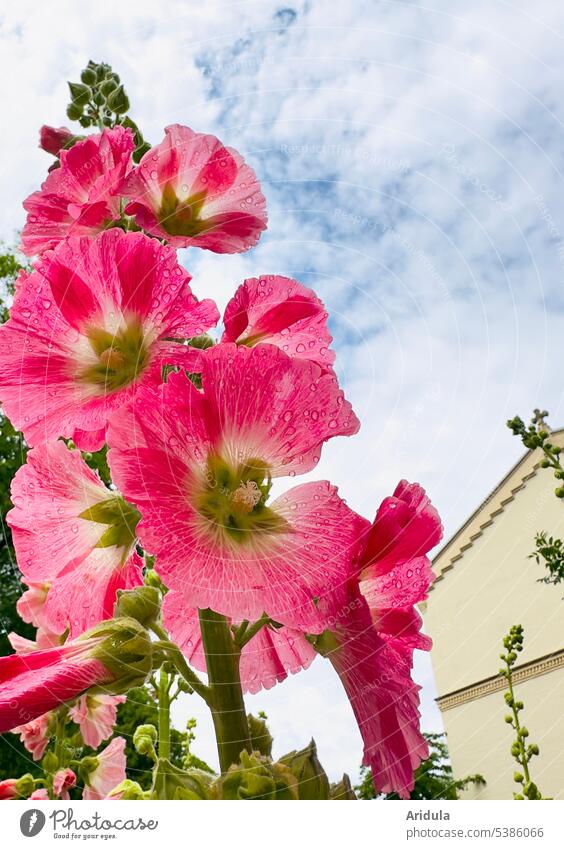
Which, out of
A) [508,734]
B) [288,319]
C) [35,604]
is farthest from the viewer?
[508,734]

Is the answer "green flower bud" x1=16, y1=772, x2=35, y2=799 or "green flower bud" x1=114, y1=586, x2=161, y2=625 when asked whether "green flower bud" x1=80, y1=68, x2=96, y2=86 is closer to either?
"green flower bud" x1=114, y1=586, x2=161, y2=625

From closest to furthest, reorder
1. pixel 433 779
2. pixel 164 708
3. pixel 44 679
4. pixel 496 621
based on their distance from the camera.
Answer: pixel 44 679, pixel 164 708, pixel 433 779, pixel 496 621

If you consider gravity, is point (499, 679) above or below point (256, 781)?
above

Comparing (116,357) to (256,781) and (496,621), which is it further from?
(496,621)

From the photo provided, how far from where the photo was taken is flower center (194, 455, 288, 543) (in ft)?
1.02

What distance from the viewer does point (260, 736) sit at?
33 centimetres

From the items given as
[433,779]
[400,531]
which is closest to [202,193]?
[400,531]

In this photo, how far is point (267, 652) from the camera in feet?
1.26
